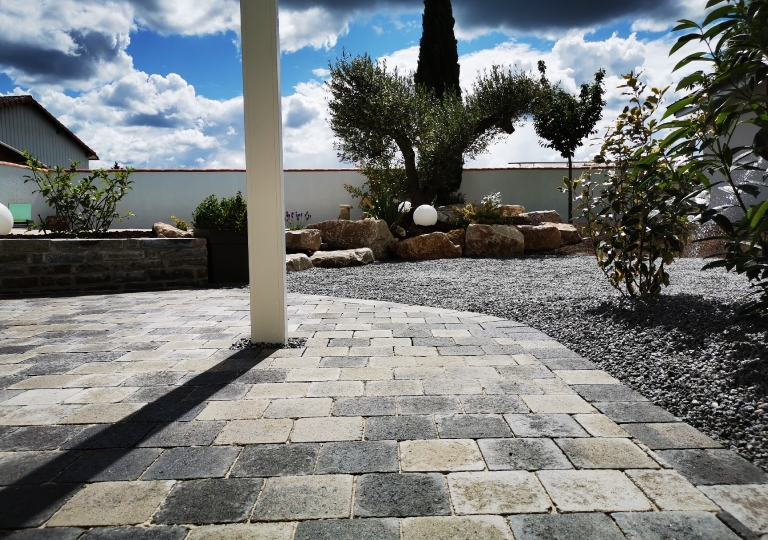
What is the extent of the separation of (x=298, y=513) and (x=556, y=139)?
13736mm

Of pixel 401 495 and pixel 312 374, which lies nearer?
pixel 401 495

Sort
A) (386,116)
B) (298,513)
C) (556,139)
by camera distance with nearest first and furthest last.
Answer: (298,513) → (386,116) → (556,139)

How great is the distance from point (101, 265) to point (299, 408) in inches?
183

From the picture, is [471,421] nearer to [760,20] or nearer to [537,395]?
[537,395]

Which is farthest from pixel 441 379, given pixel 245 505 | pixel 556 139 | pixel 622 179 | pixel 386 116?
pixel 556 139

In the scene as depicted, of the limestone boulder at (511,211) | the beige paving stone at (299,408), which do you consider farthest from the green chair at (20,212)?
the beige paving stone at (299,408)

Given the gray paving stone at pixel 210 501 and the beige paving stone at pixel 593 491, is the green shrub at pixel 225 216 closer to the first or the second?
the gray paving stone at pixel 210 501

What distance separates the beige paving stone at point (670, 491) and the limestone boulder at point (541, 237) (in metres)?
8.09

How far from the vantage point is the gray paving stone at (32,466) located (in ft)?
5.16

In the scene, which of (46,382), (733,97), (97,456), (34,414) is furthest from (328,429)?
(733,97)

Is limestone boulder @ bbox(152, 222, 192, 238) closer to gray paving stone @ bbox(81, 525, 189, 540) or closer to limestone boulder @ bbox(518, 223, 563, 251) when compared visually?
limestone boulder @ bbox(518, 223, 563, 251)

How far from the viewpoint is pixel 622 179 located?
381 cm

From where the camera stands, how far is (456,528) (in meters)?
1.29

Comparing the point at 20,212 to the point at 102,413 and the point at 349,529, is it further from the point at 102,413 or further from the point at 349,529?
the point at 349,529
